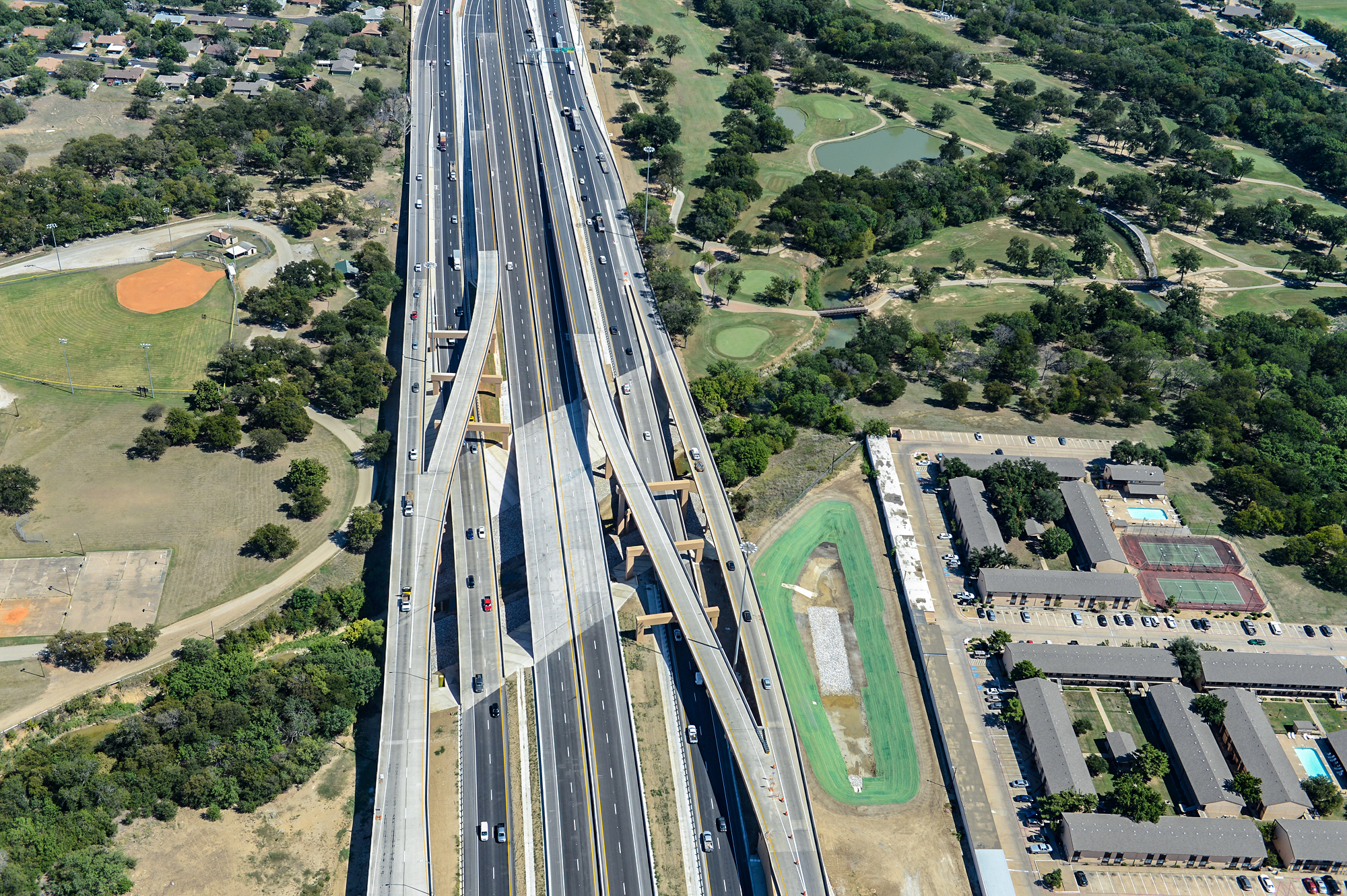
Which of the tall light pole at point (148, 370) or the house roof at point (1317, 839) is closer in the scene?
the house roof at point (1317, 839)

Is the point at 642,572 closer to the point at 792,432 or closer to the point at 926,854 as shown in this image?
the point at 792,432

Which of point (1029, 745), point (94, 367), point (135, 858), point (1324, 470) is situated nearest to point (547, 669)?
point (135, 858)

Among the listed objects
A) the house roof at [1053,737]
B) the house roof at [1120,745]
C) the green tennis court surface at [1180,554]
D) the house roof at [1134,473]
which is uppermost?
the house roof at [1134,473]

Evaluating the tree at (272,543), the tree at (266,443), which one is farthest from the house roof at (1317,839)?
the tree at (266,443)

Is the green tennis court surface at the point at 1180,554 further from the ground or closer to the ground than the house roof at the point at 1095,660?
closer to the ground

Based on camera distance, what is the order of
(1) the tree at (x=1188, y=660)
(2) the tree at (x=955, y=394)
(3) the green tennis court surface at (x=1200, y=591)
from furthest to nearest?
1. (2) the tree at (x=955, y=394)
2. (3) the green tennis court surface at (x=1200, y=591)
3. (1) the tree at (x=1188, y=660)

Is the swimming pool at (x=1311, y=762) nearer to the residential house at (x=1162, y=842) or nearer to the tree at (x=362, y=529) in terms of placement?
the residential house at (x=1162, y=842)

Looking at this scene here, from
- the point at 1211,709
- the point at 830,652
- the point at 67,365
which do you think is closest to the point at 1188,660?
the point at 1211,709

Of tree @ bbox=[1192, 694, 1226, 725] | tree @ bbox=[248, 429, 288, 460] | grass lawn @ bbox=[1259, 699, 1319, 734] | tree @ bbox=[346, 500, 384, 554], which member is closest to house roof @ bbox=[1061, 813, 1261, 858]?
tree @ bbox=[1192, 694, 1226, 725]
